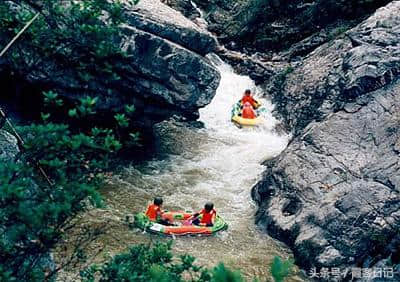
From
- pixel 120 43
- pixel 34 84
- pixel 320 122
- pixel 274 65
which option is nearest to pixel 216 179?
pixel 320 122

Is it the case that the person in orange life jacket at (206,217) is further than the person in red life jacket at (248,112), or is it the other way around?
the person in red life jacket at (248,112)

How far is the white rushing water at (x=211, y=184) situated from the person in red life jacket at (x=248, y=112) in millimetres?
345

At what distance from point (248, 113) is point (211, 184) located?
3.51 metres

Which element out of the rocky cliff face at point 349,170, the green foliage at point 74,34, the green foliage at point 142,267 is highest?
the green foliage at point 74,34

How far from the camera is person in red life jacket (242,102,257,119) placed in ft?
46.7

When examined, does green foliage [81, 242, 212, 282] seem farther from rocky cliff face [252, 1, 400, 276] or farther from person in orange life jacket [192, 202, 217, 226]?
person in orange life jacket [192, 202, 217, 226]

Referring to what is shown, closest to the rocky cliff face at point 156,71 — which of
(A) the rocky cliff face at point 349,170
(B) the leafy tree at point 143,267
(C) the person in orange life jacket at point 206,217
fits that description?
(A) the rocky cliff face at point 349,170

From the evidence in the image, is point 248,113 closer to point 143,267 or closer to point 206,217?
point 206,217

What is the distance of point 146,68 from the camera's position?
11055 millimetres

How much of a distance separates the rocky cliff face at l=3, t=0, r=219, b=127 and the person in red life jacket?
2.80 m

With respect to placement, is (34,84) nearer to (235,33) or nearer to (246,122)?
(246,122)

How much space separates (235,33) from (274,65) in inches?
77.2

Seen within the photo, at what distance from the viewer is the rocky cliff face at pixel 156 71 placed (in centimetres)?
1089

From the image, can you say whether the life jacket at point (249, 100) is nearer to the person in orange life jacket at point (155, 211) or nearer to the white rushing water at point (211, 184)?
the white rushing water at point (211, 184)
